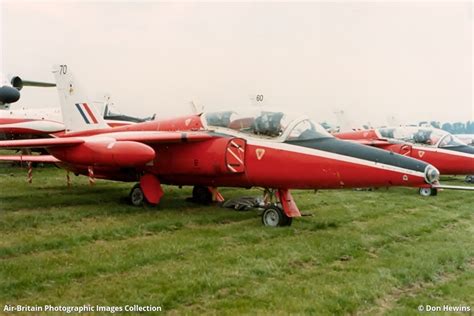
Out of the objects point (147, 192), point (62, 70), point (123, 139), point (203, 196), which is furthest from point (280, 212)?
point (62, 70)

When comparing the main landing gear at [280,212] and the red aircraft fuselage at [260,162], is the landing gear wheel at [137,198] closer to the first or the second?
the red aircraft fuselage at [260,162]

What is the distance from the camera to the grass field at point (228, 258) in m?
4.52

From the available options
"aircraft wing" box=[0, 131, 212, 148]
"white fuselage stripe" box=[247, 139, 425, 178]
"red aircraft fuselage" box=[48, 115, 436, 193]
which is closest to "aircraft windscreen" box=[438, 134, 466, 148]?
"red aircraft fuselage" box=[48, 115, 436, 193]

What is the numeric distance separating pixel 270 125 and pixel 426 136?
8715 millimetres

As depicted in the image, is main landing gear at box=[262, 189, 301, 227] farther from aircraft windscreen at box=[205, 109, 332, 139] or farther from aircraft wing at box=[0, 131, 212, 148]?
aircraft wing at box=[0, 131, 212, 148]

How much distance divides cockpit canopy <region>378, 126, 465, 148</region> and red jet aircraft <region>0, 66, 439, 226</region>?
8.19 m

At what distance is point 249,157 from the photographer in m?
8.26

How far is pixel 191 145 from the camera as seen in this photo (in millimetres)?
9039

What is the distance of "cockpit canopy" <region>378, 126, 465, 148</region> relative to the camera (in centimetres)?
1493

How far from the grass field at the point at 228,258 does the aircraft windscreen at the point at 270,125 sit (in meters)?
1.55

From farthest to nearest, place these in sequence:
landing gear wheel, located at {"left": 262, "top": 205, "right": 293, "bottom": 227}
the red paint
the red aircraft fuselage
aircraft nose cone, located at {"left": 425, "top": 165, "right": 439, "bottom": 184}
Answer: the red paint
landing gear wheel, located at {"left": 262, "top": 205, "right": 293, "bottom": 227}
the red aircraft fuselage
aircraft nose cone, located at {"left": 425, "top": 165, "right": 439, "bottom": 184}

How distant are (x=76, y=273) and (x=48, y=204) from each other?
480 cm

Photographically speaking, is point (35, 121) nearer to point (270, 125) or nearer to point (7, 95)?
point (7, 95)

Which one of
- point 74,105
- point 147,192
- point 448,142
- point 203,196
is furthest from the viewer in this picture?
point 448,142
